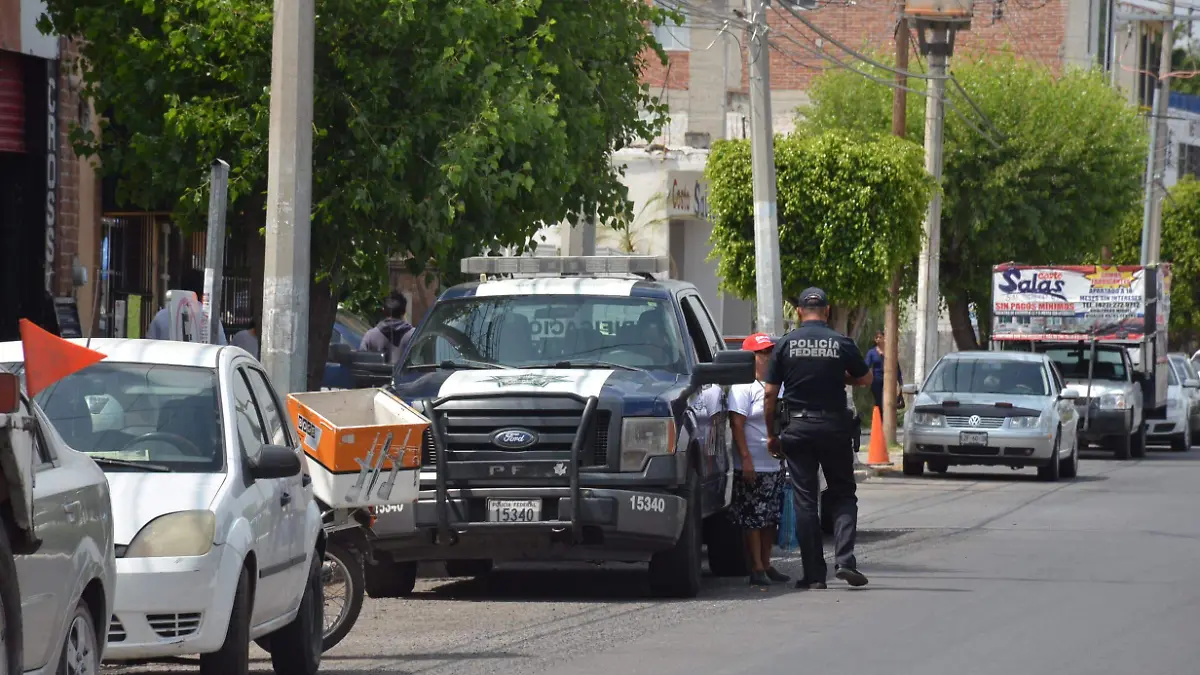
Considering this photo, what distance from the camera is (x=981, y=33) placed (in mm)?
57812

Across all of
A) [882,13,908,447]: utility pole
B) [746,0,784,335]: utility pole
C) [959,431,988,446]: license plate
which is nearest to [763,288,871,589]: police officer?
[746,0,784,335]: utility pole

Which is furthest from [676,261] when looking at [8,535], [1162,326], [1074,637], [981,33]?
[8,535]

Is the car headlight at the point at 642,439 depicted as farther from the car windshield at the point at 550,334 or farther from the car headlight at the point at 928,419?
the car headlight at the point at 928,419

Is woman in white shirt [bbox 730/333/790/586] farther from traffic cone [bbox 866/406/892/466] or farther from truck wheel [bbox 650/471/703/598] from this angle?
traffic cone [bbox 866/406/892/466]

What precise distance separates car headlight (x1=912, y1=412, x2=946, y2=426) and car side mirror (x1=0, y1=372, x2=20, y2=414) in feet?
69.4

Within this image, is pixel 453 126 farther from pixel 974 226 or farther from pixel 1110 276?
pixel 974 226

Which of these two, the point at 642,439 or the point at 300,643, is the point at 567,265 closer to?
the point at 642,439

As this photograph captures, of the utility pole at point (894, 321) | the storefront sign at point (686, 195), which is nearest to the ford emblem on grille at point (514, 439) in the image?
the utility pole at point (894, 321)

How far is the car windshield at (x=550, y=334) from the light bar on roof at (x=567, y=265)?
0.65 meters

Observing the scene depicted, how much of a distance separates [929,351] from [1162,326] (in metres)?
6.00

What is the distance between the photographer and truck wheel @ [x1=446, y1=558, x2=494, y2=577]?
14641 millimetres

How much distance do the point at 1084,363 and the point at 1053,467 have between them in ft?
24.6

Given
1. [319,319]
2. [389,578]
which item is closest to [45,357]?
[389,578]

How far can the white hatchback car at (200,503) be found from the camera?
7973mm
